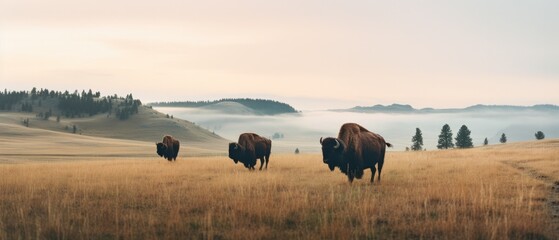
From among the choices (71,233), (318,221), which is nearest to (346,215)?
(318,221)

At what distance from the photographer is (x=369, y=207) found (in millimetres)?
9492

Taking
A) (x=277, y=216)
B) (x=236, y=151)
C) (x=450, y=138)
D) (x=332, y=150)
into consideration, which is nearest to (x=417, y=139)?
(x=450, y=138)

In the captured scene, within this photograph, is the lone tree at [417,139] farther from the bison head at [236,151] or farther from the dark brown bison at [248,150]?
the bison head at [236,151]

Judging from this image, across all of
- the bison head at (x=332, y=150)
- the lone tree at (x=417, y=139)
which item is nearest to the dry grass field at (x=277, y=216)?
the bison head at (x=332, y=150)

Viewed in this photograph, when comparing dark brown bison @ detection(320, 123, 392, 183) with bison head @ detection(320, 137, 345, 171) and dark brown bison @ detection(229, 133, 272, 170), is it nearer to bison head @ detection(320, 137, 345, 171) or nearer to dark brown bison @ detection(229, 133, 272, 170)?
bison head @ detection(320, 137, 345, 171)

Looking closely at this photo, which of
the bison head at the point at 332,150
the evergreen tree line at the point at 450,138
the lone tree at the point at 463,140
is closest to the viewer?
the bison head at the point at 332,150

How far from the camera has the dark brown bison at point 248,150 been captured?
2495 cm

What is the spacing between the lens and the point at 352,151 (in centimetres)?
1589

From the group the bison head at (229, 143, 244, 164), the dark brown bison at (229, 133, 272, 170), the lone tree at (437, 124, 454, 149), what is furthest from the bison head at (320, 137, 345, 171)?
the lone tree at (437, 124, 454, 149)

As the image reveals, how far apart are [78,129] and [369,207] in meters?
190

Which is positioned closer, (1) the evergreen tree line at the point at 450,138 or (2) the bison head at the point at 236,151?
(2) the bison head at the point at 236,151

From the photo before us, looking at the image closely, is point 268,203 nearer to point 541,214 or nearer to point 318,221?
point 318,221

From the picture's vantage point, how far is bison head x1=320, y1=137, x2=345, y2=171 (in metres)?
15.1

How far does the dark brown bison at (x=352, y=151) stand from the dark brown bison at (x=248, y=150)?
9.07m
